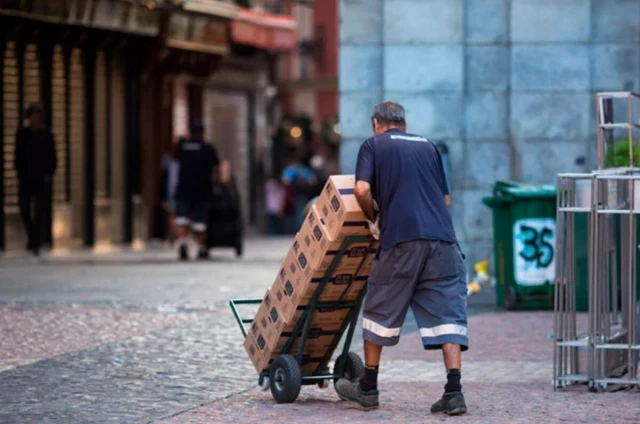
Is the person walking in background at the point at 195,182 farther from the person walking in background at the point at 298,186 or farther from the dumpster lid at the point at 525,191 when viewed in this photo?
the person walking in background at the point at 298,186

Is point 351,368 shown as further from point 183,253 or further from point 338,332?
point 183,253

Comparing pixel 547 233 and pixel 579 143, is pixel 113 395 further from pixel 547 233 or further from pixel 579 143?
pixel 579 143

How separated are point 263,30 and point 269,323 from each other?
27.5 meters

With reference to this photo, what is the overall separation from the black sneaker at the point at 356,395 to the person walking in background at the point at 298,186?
2681cm

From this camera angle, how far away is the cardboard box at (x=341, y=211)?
9.12 metres

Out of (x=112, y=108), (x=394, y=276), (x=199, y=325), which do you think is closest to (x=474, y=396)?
(x=394, y=276)

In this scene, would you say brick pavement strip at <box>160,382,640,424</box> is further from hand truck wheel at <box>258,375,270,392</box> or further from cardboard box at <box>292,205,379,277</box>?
cardboard box at <box>292,205,379,277</box>

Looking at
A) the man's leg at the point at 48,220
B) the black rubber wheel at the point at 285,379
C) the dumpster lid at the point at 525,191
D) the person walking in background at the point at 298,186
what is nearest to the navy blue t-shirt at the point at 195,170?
the man's leg at the point at 48,220

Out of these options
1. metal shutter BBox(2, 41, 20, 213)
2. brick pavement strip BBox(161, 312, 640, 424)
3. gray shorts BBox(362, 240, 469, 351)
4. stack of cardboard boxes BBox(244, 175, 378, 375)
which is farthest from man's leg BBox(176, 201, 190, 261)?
gray shorts BBox(362, 240, 469, 351)

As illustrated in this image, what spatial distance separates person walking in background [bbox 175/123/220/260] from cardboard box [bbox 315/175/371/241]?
13797 millimetres

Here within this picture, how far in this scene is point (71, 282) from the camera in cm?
1880

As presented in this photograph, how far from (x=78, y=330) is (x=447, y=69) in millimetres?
5751

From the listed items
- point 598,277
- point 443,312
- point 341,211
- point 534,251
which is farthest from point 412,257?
point 534,251

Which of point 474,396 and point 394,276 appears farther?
point 474,396
